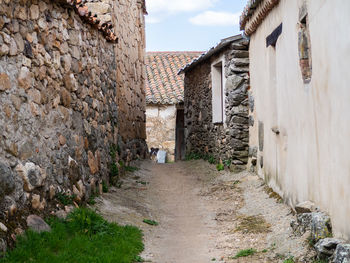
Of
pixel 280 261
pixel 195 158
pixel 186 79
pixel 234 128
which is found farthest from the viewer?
pixel 186 79

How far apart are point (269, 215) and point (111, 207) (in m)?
2.04

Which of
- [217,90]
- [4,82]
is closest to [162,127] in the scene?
[217,90]

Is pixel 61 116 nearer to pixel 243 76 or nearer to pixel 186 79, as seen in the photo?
pixel 243 76

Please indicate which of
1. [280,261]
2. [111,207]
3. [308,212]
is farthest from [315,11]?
[111,207]

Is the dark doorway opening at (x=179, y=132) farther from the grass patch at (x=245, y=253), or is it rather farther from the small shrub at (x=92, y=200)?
the grass patch at (x=245, y=253)

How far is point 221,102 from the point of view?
33.9 ft

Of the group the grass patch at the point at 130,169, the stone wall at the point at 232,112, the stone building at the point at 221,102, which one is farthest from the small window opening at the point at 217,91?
the grass patch at the point at 130,169

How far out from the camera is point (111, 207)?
234 inches

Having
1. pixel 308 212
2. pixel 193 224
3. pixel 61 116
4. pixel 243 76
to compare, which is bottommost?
pixel 193 224

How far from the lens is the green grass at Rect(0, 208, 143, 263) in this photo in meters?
3.60

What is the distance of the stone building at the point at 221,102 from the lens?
888 centimetres

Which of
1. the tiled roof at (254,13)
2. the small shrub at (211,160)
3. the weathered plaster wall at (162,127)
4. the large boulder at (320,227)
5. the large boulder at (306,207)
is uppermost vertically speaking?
the tiled roof at (254,13)

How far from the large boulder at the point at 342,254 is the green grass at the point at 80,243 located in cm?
178

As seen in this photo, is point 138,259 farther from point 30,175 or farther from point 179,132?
point 179,132
